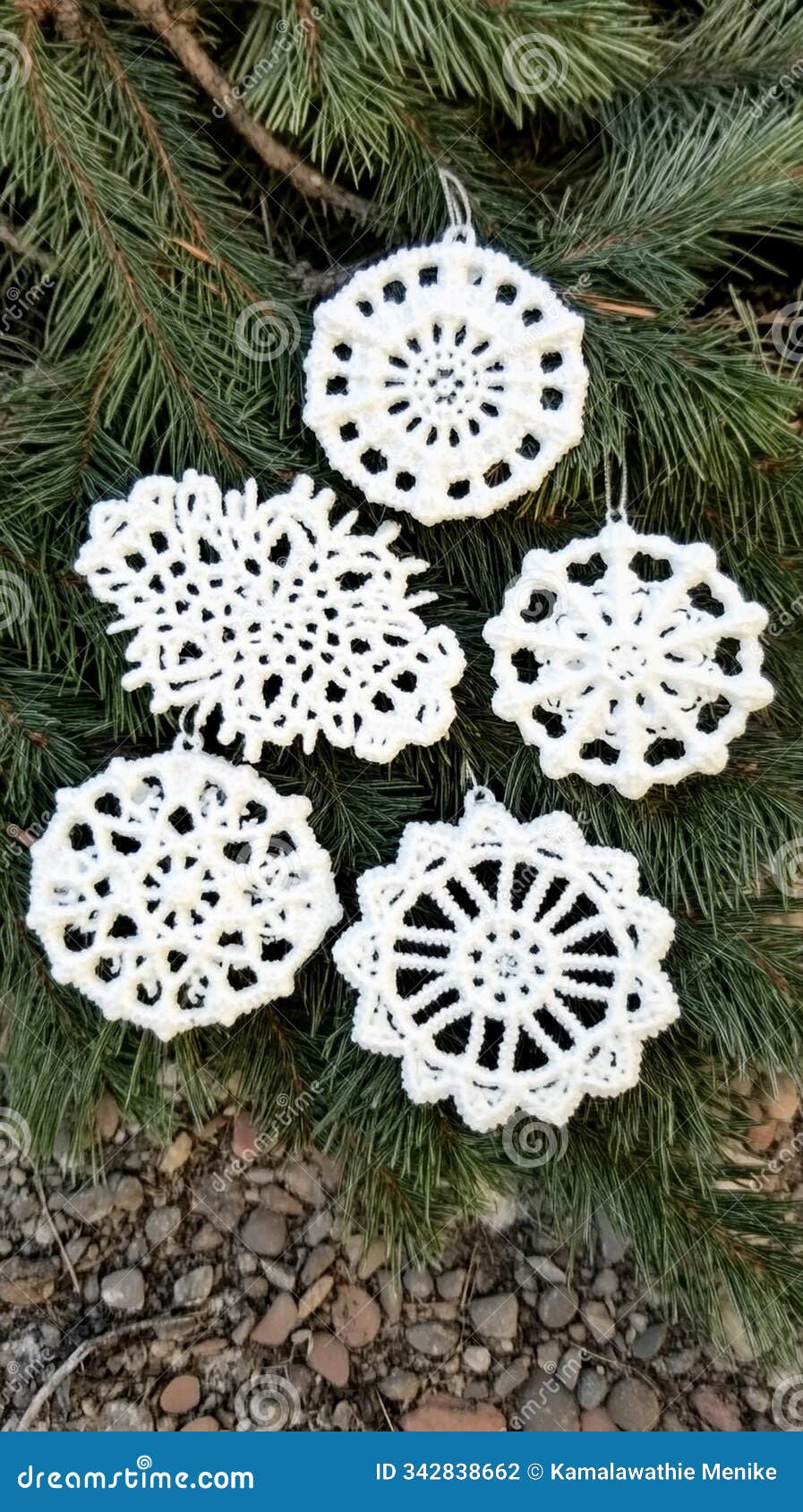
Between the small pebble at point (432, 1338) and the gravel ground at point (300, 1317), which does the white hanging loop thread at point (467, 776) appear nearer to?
the gravel ground at point (300, 1317)

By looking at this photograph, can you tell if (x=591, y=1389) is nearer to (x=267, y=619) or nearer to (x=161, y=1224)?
(x=161, y=1224)

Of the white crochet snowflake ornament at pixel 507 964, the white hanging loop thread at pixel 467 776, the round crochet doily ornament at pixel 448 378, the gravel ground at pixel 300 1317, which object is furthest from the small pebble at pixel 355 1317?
the round crochet doily ornament at pixel 448 378

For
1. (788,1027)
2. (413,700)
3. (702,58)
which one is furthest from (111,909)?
(702,58)

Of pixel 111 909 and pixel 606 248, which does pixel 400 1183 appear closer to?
pixel 111 909

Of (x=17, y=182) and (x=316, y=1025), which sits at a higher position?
(x=17, y=182)

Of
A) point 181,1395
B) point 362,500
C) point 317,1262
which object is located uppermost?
point 362,500

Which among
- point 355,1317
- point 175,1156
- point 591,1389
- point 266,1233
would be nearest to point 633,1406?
point 591,1389
